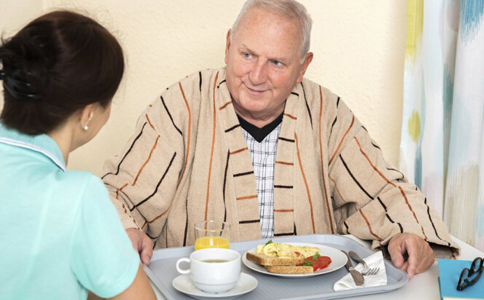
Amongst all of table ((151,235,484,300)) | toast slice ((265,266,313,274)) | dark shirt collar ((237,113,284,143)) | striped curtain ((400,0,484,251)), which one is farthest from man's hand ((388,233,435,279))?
striped curtain ((400,0,484,251))

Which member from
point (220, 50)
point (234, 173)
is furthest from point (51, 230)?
point (220, 50)

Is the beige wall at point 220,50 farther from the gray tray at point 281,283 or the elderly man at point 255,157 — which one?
the gray tray at point 281,283

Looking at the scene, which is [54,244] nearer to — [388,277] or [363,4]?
[388,277]

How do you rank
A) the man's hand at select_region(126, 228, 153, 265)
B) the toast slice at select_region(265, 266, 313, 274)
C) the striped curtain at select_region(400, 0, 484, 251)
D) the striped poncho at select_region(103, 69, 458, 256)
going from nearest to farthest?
the toast slice at select_region(265, 266, 313, 274) < the man's hand at select_region(126, 228, 153, 265) < the striped poncho at select_region(103, 69, 458, 256) < the striped curtain at select_region(400, 0, 484, 251)

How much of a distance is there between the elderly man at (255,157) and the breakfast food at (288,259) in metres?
0.41

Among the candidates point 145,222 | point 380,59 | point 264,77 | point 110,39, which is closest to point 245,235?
point 145,222

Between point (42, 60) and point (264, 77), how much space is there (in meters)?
1.01

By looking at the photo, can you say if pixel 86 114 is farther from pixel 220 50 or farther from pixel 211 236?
pixel 220 50

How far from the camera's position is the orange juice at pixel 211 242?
1432mm

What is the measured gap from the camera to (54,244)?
2.93 feet

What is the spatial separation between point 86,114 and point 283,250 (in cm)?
61

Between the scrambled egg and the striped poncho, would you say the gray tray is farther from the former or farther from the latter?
the striped poncho

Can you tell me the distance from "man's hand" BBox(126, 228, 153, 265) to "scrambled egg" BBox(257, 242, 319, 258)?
269 millimetres

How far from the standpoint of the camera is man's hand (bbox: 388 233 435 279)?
4.58ft
